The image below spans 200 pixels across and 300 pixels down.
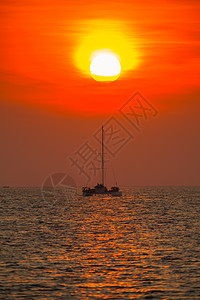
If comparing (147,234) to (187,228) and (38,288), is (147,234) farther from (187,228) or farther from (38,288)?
(38,288)

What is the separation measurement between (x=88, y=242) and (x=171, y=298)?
29.6 metres

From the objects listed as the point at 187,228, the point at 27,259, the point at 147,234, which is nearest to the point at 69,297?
the point at 27,259

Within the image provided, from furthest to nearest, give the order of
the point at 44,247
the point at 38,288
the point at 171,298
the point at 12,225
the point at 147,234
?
1. the point at 12,225
2. the point at 147,234
3. the point at 44,247
4. the point at 38,288
5. the point at 171,298

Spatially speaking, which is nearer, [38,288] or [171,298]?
[171,298]

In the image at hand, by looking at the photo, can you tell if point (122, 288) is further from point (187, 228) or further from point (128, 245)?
point (187, 228)

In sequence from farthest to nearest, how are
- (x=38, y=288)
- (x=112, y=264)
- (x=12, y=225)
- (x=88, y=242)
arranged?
1. (x=12, y=225)
2. (x=88, y=242)
3. (x=112, y=264)
4. (x=38, y=288)

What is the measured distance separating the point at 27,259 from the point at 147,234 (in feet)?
90.2

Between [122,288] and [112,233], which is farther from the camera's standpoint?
[112,233]

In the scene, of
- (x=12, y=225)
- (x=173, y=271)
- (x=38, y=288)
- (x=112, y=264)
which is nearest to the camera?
(x=38, y=288)

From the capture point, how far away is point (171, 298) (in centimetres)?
3378

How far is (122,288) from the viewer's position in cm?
3653

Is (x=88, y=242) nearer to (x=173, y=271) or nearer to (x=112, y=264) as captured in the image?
(x=112, y=264)

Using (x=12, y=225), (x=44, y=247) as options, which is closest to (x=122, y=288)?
(x=44, y=247)

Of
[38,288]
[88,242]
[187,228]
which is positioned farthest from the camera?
[187,228]
